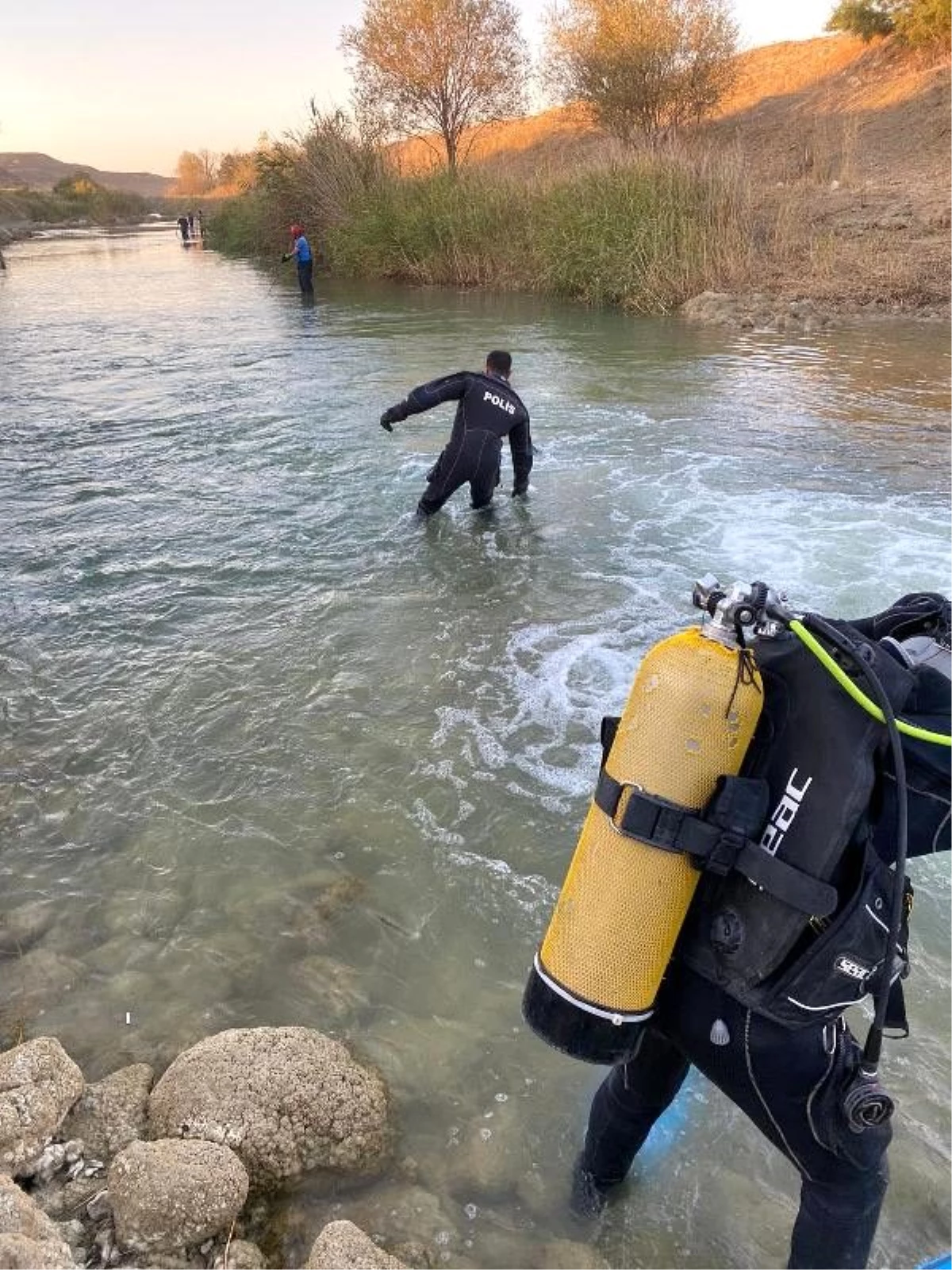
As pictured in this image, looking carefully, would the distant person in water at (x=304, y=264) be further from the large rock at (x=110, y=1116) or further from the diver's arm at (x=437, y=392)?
the large rock at (x=110, y=1116)

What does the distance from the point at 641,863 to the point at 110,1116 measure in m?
1.86

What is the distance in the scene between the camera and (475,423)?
7.07m

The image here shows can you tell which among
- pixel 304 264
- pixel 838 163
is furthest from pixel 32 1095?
pixel 838 163

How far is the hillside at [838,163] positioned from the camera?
16.8 m

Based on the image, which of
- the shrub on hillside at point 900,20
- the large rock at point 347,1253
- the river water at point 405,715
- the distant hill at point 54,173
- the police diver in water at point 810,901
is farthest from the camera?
the distant hill at point 54,173

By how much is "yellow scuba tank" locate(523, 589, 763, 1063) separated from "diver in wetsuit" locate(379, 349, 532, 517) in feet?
18.2

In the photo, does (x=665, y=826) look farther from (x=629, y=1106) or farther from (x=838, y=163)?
(x=838, y=163)

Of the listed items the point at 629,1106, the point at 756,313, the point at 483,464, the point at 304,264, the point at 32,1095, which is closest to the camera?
the point at 629,1106

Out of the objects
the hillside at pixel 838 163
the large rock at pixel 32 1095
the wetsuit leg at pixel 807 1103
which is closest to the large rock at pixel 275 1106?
the large rock at pixel 32 1095

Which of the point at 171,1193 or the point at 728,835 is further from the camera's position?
the point at 171,1193

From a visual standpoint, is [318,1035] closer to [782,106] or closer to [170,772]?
[170,772]

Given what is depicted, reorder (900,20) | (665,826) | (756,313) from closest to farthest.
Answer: (665,826)
(756,313)
(900,20)

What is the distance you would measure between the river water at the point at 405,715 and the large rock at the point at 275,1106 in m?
0.11

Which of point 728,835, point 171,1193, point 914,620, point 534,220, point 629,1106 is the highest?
point 534,220
